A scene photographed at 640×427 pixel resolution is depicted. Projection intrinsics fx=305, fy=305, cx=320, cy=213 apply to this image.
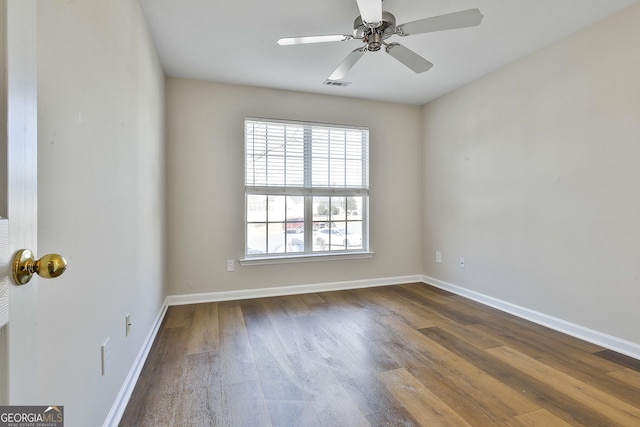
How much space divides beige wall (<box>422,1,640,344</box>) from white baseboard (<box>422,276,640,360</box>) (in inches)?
1.9

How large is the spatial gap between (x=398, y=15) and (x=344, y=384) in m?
2.56

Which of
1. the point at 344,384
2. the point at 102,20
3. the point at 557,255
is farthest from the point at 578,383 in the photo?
the point at 102,20

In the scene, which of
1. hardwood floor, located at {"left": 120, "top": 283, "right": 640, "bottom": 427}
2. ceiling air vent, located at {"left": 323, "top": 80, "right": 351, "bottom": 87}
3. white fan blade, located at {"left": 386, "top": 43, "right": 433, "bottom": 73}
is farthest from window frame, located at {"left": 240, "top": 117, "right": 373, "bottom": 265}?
white fan blade, located at {"left": 386, "top": 43, "right": 433, "bottom": 73}

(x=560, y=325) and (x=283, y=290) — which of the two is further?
(x=283, y=290)

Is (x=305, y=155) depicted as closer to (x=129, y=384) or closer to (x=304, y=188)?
(x=304, y=188)

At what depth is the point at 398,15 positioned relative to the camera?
7.36 ft

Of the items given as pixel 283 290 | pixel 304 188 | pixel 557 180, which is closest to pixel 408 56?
pixel 557 180

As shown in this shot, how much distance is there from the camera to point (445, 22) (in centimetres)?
181

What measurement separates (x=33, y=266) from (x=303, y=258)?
10.6 ft

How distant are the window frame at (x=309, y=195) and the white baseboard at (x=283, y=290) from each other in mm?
337

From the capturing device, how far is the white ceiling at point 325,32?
214 cm

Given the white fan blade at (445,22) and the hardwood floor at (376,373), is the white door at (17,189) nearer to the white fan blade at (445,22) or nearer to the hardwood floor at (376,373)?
the hardwood floor at (376,373)

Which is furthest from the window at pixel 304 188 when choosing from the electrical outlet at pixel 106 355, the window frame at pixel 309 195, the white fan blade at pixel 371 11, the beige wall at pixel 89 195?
the electrical outlet at pixel 106 355

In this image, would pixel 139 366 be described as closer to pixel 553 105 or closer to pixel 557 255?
pixel 557 255
